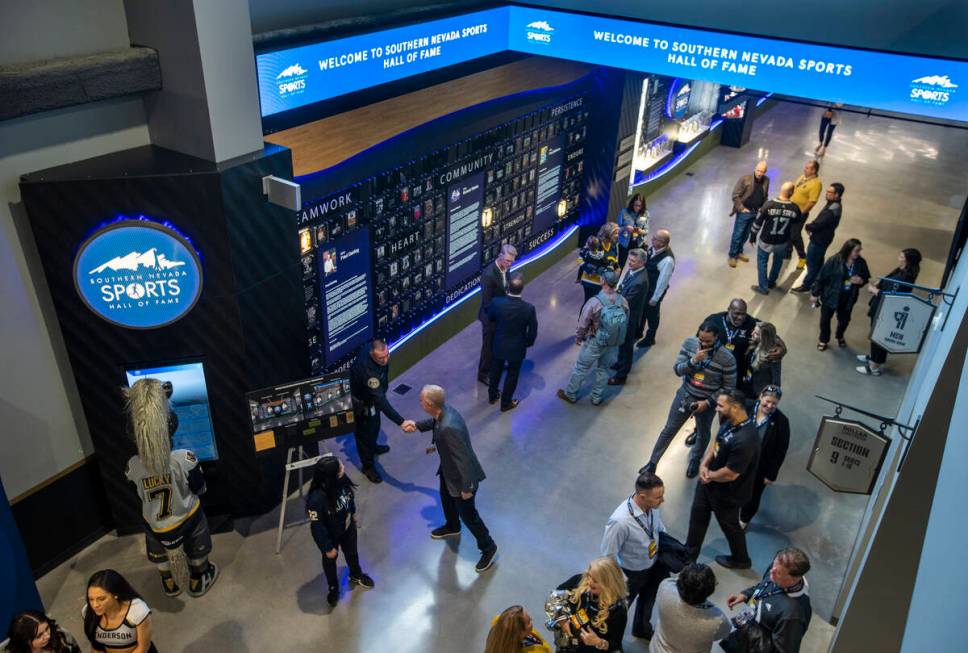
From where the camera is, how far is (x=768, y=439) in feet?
18.5

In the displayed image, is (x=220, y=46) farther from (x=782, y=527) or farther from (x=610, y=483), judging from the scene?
(x=782, y=527)

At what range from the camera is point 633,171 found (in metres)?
11.5

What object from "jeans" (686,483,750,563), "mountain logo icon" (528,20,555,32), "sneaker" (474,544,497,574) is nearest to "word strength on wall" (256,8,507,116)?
"mountain logo icon" (528,20,555,32)

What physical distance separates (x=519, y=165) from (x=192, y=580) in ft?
18.8

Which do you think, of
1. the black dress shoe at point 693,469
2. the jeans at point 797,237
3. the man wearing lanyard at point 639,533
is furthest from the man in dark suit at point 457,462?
the jeans at point 797,237

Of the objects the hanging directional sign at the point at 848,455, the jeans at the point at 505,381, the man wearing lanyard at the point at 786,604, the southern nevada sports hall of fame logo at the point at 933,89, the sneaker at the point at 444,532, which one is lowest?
the sneaker at the point at 444,532

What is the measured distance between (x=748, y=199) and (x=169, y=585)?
325 inches

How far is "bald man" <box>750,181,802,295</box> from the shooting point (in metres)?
9.26

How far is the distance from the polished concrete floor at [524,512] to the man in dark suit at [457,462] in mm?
283

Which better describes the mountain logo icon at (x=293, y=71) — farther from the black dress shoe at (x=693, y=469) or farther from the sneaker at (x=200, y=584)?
the black dress shoe at (x=693, y=469)

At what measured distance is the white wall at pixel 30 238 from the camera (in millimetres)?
4406

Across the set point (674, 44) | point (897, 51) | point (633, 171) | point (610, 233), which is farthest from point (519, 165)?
point (897, 51)

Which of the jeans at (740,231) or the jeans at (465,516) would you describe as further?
the jeans at (740,231)

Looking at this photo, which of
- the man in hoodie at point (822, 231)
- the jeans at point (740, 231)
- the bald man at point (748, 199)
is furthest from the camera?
the jeans at point (740, 231)
